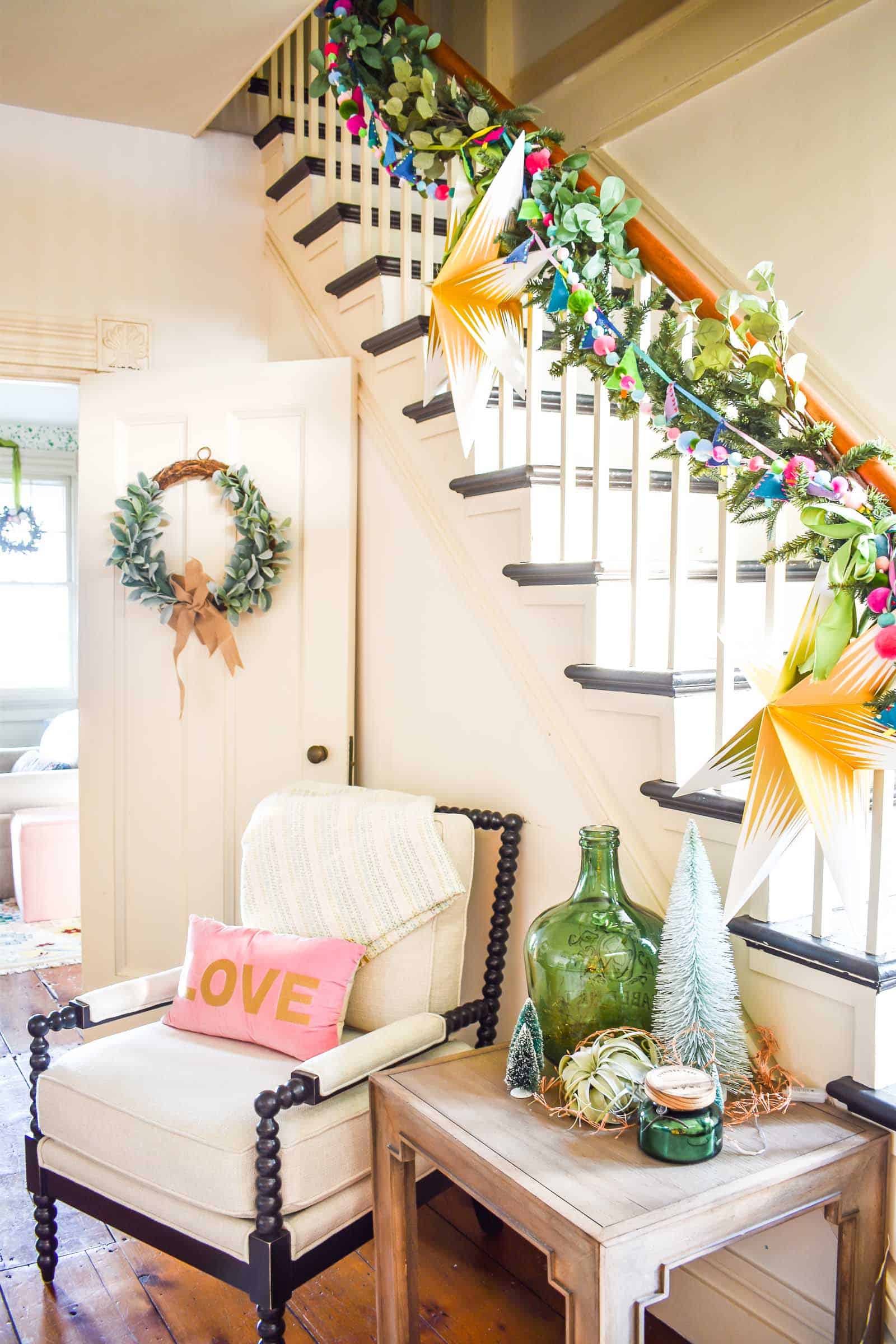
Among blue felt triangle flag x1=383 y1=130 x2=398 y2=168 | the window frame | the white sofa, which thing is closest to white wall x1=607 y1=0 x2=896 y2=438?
blue felt triangle flag x1=383 y1=130 x2=398 y2=168

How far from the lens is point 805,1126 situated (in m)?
1.48

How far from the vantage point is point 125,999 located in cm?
218

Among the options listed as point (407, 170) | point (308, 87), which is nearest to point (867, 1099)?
point (407, 170)

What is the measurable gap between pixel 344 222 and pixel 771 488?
199cm

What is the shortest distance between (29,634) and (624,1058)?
6.31m

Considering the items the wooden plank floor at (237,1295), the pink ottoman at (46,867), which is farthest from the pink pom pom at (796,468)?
the pink ottoman at (46,867)

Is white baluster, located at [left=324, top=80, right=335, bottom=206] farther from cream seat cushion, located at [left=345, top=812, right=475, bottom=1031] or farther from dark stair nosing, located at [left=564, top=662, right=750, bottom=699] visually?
cream seat cushion, located at [left=345, top=812, right=475, bottom=1031]

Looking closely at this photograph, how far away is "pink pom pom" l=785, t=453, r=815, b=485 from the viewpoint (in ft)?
4.00

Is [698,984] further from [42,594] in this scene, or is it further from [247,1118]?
[42,594]

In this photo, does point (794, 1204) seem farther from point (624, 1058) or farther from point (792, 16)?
point (792, 16)

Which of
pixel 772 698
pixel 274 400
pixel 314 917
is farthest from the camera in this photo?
pixel 274 400

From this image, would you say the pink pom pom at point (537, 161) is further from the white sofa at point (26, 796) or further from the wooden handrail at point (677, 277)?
the white sofa at point (26, 796)

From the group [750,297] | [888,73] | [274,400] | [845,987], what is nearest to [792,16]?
[888,73]

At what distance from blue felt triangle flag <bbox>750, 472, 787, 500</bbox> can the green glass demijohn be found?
671 millimetres
